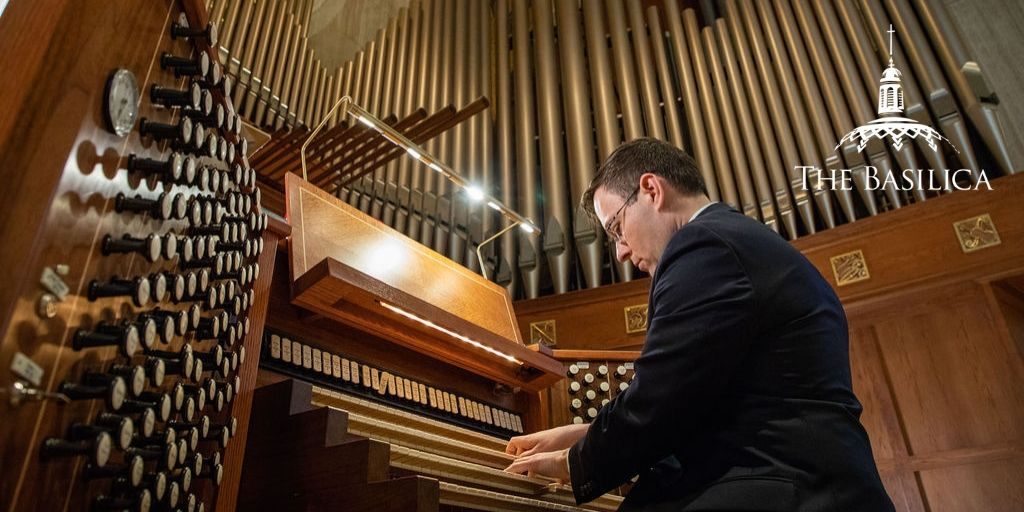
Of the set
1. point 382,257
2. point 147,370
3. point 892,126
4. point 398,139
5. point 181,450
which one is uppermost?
point 892,126

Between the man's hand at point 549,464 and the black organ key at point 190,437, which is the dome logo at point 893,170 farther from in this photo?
the black organ key at point 190,437

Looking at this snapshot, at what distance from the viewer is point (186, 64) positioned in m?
1.41

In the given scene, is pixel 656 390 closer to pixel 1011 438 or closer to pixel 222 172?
pixel 222 172

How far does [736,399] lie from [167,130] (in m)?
A: 1.27

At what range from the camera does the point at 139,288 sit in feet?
3.75

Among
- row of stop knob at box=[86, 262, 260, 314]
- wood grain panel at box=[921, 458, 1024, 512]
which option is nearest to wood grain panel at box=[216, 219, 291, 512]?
row of stop knob at box=[86, 262, 260, 314]

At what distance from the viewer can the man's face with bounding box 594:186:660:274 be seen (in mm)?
1994

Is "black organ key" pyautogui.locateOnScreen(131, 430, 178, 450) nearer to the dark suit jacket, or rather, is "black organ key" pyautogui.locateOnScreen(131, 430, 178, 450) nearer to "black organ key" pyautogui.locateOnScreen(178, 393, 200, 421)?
"black organ key" pyautogui.locateOnScreen(178, 393, 200, 421)

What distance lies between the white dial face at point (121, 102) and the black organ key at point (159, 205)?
4.6 inches

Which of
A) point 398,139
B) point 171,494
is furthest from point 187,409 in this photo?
point 398,139

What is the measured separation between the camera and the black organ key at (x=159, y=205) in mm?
1174

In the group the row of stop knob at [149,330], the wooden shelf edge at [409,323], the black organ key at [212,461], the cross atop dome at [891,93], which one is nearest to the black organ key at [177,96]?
the row of stop knob at [149,330]

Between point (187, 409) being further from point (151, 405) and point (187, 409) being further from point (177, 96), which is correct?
point (177, 96)

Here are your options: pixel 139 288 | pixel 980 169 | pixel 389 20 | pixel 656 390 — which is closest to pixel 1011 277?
pixel 980 169
